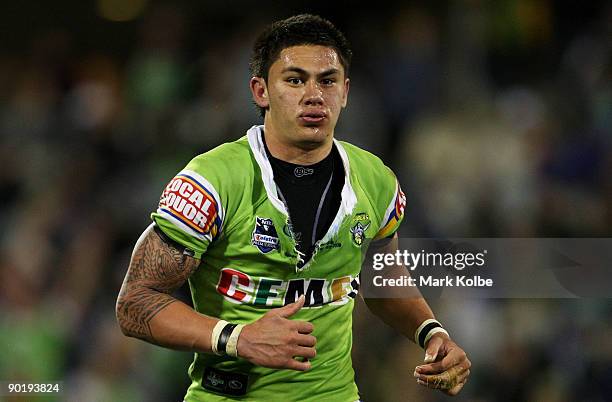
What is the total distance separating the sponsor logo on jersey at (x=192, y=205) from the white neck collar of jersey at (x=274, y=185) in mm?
226

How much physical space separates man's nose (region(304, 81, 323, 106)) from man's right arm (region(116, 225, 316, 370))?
0.65 meters

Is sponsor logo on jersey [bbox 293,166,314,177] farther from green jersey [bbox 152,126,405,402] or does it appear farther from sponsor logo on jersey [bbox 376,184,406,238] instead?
sponsor logo on jersey [bbox 376,184,406,238]

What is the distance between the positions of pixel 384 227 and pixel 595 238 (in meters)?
2.34

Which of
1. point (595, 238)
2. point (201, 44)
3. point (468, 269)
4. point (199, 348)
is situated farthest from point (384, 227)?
point (201, 44)

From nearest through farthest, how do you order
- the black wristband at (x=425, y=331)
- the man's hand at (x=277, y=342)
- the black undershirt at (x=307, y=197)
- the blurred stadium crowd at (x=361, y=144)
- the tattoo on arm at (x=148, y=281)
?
the man's hand at (x=277, y=342)
the tattoo on arm at (x=148, y=281)
the black undershirt at (x=307, y=197)
the black wristband at (x=425, y=331)
the blurred stadium crowd at (x=361, y=144)

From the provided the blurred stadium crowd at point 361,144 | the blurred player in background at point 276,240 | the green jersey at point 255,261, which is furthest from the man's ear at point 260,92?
the blurred stadium crowd at point 361,144

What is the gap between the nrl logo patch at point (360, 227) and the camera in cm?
307

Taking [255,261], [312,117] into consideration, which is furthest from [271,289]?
[312,117]

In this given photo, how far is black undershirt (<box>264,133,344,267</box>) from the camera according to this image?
299cm

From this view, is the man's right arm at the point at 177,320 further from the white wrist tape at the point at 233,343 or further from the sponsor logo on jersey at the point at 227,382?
the sponsor logo on jersey at the point at 227,382

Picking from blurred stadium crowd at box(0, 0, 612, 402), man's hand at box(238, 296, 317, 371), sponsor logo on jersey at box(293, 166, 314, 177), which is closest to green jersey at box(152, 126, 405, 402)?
sponsor logo on jersey at box(293, 166, 314, 177)

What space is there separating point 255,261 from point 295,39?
777 millimetres

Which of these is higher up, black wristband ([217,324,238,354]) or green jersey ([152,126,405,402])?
green jersey ([152,126,405,402])

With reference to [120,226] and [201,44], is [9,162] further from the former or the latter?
[201,44]
